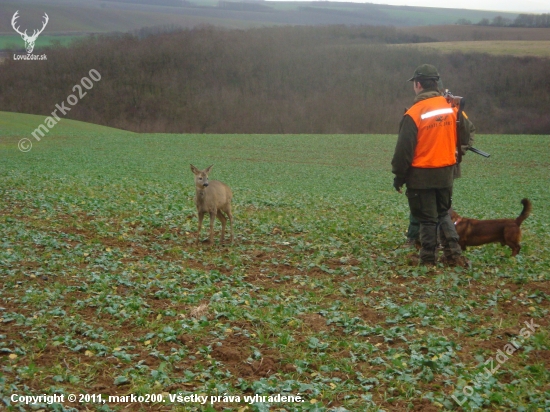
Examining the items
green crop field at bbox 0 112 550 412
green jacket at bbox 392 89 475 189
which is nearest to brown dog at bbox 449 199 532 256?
green crop field at bbox 0 112 550 412

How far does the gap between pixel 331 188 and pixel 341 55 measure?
3218 inches

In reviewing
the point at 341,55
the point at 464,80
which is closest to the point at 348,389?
the point at 464,80

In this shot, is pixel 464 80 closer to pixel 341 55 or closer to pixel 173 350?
pixel 341 55

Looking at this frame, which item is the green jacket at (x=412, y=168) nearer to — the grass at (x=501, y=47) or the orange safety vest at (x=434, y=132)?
the orange safety vest at (x=434, y=132)

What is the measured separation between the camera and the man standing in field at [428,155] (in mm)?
8938

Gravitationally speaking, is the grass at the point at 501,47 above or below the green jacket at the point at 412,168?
above

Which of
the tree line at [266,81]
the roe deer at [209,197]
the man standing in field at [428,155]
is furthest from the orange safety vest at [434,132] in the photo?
the tree line at [266,81]

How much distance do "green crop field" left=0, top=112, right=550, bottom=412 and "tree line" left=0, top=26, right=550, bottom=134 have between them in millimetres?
69761

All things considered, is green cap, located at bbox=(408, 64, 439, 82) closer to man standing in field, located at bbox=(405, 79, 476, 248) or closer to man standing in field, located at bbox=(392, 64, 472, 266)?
man standing in field, located at bbox=(392, 64, 472, 266)

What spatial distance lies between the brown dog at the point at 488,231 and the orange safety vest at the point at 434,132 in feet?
5.44

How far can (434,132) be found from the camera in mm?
8984

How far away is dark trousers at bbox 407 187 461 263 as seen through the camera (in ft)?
30.3

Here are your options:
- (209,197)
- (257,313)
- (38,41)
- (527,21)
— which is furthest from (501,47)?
(257,313)

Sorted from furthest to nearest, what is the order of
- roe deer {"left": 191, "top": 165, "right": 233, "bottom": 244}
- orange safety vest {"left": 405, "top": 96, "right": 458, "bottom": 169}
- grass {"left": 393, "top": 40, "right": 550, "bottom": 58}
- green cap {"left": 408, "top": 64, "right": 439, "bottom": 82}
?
grass {"left": 393, "top": 40, "right": 550, "bottom": 58}, roe deer {"left": 191, "top": 165, "right": 233, "bottom": 244}, green cap {"left": 408, "top": 64, "right": 439, "bottom": 82}, orange safety vest {"left": 405, "top": 96, "right": 458, "bottom": 169}
